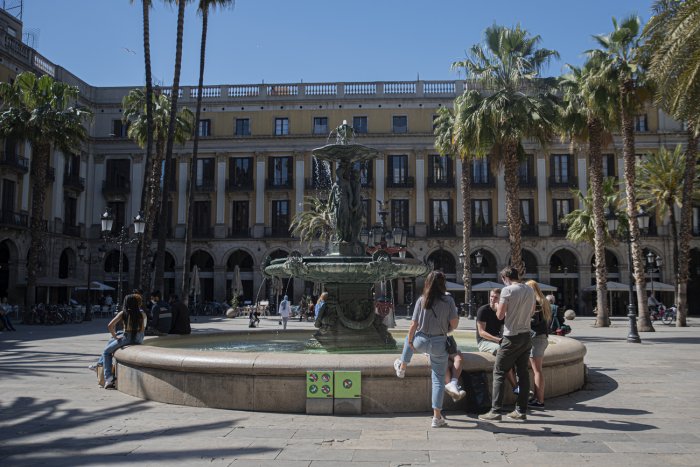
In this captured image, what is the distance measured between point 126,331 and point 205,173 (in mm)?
Result: 37552

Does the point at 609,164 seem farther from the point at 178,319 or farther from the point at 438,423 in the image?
the point at 438,423

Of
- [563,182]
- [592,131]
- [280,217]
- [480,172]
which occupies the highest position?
[480,172]

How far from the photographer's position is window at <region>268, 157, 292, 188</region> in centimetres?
4472

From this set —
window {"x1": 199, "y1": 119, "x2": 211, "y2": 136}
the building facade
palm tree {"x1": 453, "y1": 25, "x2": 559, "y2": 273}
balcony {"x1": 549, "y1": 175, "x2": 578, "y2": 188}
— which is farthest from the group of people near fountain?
window {"x1": 199, "y1": 119, "x2": 211, "y2": 136}

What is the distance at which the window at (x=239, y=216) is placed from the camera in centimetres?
4475

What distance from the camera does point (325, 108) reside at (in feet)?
145

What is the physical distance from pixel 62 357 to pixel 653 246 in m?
39.1

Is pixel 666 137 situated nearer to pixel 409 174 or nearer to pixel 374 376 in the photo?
pixel 409 174

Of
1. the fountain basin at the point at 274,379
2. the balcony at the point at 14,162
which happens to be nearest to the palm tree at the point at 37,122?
the balcony at the point at 14,162

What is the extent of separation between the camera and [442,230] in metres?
43.2

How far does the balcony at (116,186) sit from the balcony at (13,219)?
8782mm

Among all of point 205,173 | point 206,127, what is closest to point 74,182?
point 205,173

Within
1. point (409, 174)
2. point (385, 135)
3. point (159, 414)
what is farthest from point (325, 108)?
point (159, 414)

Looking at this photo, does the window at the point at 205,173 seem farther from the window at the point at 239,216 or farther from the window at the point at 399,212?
the window at the point at 399,212
